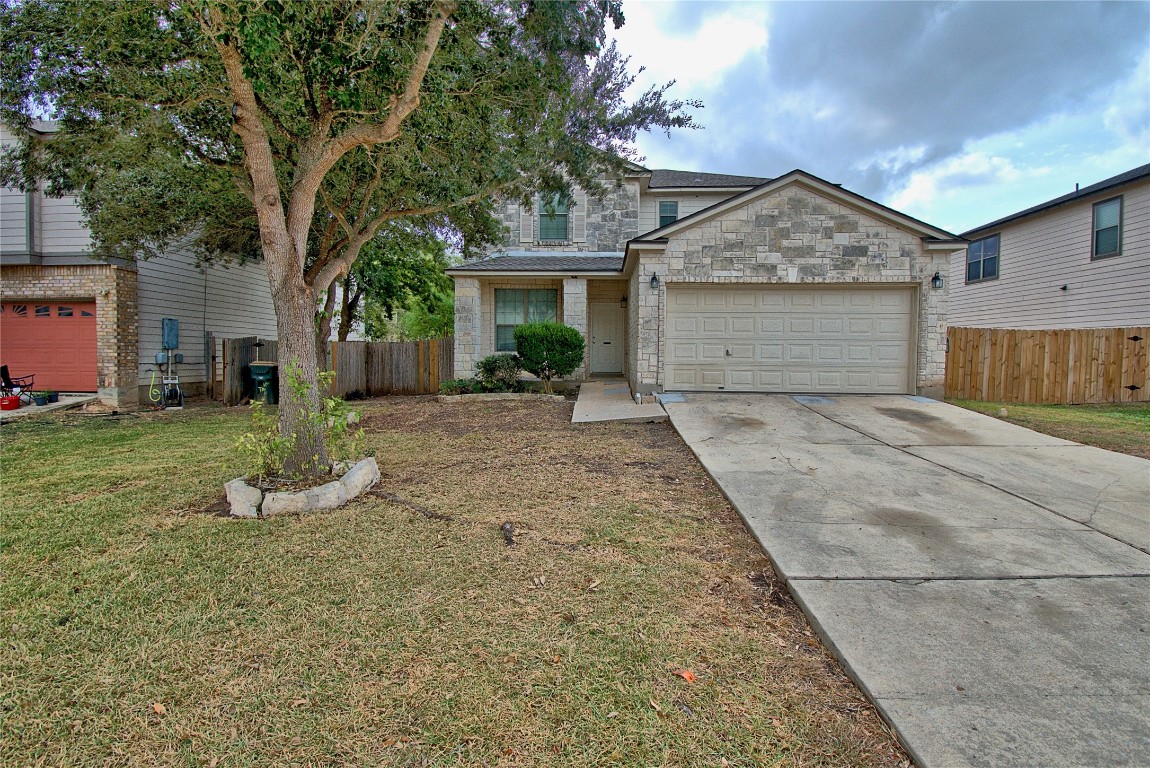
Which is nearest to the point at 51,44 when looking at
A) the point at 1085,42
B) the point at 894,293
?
the point at 894,293

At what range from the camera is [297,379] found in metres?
Answer: 4.70

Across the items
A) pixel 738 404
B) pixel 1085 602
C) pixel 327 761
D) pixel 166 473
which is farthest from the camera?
pixel 738 404

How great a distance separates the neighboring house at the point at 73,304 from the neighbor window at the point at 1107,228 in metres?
22.4

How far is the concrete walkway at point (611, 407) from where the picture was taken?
8641 mm

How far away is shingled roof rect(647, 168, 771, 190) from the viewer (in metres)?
15.3

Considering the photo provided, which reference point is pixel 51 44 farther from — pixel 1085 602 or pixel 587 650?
pixel 1085 602

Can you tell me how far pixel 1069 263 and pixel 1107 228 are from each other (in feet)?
3.68

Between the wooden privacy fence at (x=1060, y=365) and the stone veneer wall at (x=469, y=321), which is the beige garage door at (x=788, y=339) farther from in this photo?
the stone veneer wall at (x=469, y=321)

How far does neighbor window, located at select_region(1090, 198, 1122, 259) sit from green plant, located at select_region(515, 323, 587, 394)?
13.2 metres

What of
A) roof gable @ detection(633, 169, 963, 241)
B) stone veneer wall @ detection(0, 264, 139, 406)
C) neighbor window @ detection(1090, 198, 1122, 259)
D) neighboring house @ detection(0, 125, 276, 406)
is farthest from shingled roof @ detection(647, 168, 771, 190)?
stone veneer wall @ detection(0, 264, 139, 406)

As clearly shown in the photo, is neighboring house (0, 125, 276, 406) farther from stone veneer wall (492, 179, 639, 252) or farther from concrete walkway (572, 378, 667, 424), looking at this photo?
concrete walkway (572, 378, 667, 424)

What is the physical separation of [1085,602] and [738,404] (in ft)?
21.5

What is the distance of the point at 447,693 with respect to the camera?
2.19 meters

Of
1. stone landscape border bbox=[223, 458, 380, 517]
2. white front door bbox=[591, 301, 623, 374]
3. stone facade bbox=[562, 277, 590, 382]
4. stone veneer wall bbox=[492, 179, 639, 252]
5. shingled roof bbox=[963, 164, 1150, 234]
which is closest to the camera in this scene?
stone landscape border bbox=[223, 458, 380, 517]
